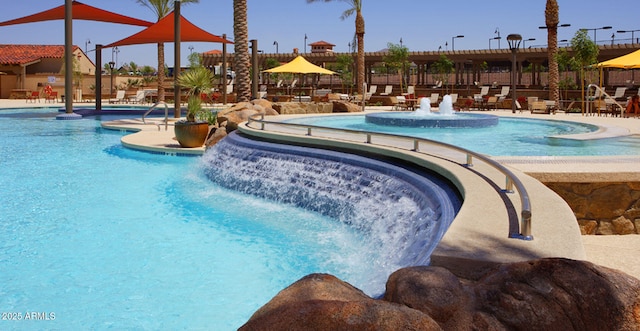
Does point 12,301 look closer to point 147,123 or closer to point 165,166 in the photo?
point 165,166

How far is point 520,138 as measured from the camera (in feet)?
41.9

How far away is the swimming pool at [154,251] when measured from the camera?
18.0 feet

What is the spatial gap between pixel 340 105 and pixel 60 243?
16.8 metres

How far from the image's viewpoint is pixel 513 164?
7484mm

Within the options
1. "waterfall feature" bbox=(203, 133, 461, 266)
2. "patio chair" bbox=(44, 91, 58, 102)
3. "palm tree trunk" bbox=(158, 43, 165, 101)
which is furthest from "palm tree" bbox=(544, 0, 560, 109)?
"patio chair" bbox=(44, 91, 58, 102)

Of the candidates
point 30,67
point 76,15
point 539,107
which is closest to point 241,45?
point 76,15

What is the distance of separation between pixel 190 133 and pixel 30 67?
4316 cm

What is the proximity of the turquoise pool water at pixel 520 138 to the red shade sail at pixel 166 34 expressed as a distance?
932 cm

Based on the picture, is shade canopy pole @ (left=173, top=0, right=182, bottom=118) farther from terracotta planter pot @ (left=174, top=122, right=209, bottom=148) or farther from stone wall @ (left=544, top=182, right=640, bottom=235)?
stone wall @ (left=544, top=182, right=640, bottom=235)

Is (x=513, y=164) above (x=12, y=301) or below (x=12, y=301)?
above

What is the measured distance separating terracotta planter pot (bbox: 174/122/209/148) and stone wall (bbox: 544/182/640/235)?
9823mm

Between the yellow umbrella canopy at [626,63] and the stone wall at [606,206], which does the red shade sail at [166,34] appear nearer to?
the yellow umbrella canopy at [626,63]

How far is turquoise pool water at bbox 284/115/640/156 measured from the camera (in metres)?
10.0

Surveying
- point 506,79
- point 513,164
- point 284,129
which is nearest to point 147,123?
point 284,129
